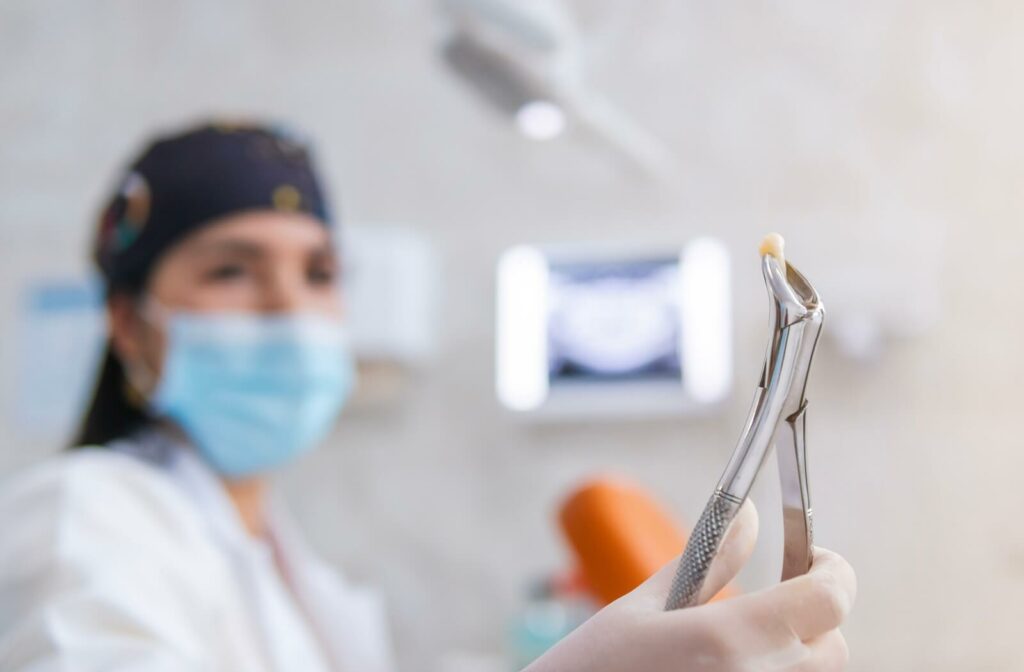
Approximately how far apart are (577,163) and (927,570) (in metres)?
0.75

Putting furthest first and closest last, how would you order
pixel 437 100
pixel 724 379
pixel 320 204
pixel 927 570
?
pixel 437 100
pixel 724 379
pixel 320 204
pixel 927 570

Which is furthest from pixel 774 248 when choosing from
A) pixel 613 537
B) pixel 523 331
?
pixel 523 331

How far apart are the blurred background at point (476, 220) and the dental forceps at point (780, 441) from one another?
0.46 meters

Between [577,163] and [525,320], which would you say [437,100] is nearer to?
[577,163]

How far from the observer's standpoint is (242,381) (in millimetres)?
927

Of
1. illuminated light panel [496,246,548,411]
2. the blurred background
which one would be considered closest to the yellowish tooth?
the blurred background

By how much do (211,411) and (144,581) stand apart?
0.99 ft

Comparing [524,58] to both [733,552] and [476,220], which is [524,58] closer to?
[476,220]

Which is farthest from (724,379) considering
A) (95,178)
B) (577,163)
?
(95,178)

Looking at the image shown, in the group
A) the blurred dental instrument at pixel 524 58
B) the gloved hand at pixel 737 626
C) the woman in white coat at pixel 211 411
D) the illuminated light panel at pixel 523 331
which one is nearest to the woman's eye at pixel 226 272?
the woman in white coat at pixel 211 411

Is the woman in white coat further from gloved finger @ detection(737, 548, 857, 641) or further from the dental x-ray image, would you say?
gloved finger @ detection(737, 548, 857, 641)

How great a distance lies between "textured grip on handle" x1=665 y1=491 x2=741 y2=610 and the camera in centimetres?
25

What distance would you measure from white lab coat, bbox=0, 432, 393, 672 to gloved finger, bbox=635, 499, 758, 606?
435 millimetres

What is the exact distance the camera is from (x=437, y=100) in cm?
133
